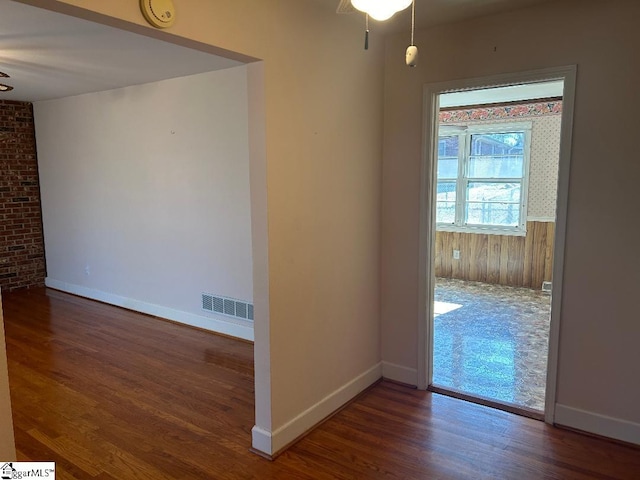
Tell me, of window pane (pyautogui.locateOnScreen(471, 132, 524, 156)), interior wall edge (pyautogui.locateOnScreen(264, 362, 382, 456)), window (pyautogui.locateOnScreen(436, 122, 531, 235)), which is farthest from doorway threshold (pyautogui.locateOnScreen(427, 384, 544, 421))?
window pane (pyautogui.locateOnScreen(471, 132, 524, 156))

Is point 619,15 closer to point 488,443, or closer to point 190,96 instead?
point 488,443

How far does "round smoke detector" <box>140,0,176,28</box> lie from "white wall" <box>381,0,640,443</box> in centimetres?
182

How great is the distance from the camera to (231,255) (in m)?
4.24

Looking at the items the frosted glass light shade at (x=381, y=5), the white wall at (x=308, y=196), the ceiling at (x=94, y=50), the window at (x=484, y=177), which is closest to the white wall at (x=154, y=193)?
the ceiling at (x=94, y=50)

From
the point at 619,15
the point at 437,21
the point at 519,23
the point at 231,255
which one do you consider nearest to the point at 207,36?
the point at 437,21

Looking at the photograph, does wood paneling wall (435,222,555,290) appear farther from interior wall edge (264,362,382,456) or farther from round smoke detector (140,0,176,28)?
round smoke detector (140,0,176,28)

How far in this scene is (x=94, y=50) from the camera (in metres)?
3.34

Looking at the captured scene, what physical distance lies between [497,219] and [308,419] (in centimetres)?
494

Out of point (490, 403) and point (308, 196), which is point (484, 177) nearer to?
point (490, 403)

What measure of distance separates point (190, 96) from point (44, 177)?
3.05 metres

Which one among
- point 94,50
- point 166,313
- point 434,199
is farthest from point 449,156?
point 94,50

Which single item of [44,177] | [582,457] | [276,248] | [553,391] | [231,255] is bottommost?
[582,457]

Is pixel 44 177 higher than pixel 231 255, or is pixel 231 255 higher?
pixel 44 177

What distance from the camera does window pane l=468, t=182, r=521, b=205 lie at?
6512mm
